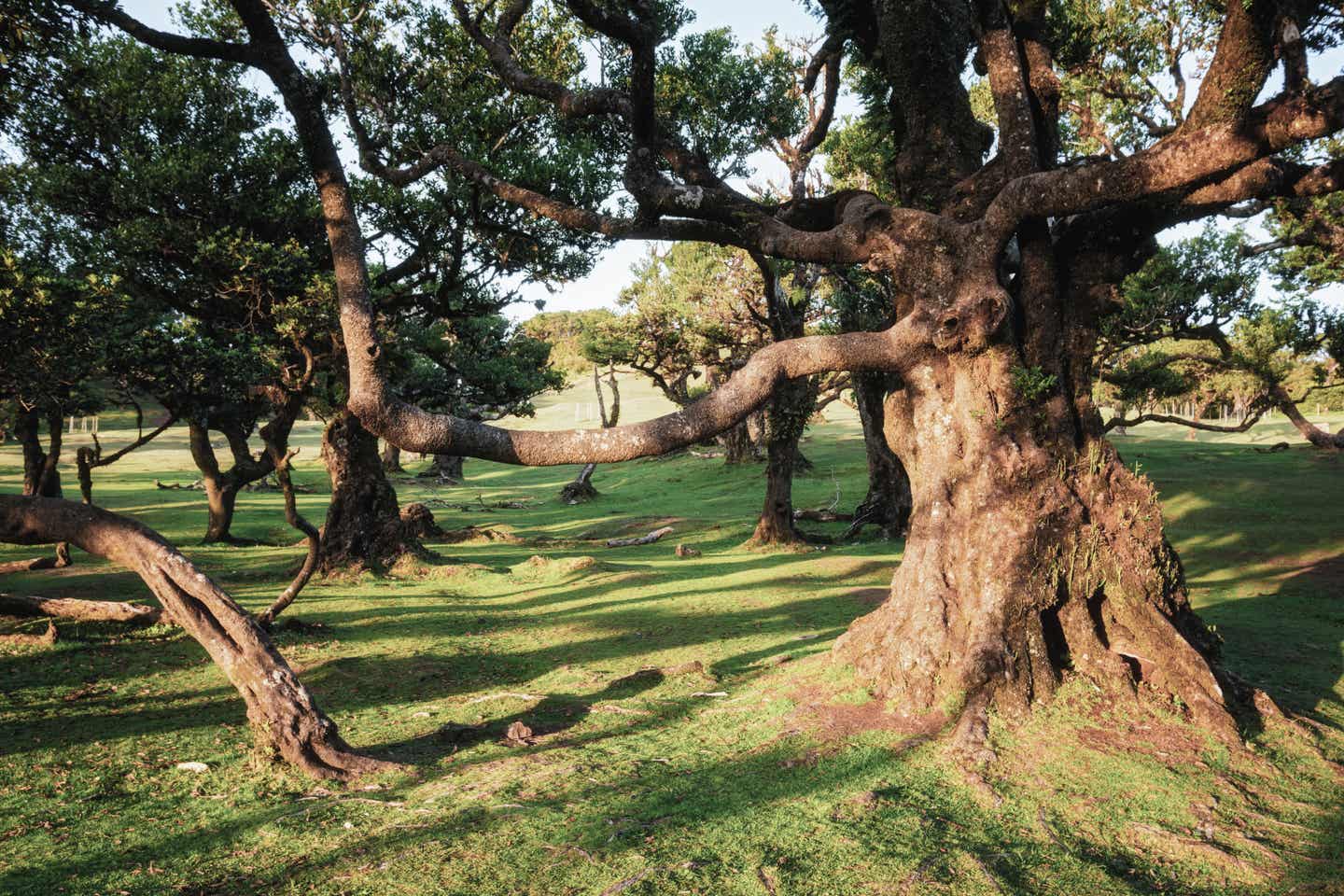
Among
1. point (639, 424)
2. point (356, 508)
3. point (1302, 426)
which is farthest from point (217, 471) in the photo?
point (1302, 426)

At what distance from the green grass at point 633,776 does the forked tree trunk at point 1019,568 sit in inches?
15.7

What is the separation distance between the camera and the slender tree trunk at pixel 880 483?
63.9 feet

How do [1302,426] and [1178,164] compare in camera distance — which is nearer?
[1178,164]

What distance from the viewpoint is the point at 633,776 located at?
228 inches

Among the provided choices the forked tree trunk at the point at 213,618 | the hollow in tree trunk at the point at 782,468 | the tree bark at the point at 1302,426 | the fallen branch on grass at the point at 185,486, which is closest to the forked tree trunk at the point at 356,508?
the hollow in tree trunk at the point at 782,468

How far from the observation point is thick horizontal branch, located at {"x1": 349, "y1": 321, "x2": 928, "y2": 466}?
17.1ft

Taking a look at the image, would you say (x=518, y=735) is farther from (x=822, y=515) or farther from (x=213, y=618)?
(x=822, y=515)

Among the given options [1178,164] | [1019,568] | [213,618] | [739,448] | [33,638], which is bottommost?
[33,638]

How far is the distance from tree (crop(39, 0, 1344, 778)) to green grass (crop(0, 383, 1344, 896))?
0.65m

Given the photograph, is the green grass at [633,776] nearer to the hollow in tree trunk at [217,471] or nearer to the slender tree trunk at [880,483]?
the hollow in tree trunk at [217,471]

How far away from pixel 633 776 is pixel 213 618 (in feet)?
11.2

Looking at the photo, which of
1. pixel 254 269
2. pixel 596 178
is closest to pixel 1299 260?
pixel 596 178

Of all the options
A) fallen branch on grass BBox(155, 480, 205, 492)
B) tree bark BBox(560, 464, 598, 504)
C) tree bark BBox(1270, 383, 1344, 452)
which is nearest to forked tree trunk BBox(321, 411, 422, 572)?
tree bark BBox(560, 464, 598, 504)

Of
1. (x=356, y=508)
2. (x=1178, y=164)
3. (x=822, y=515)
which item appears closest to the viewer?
(x=1178, y=164)
